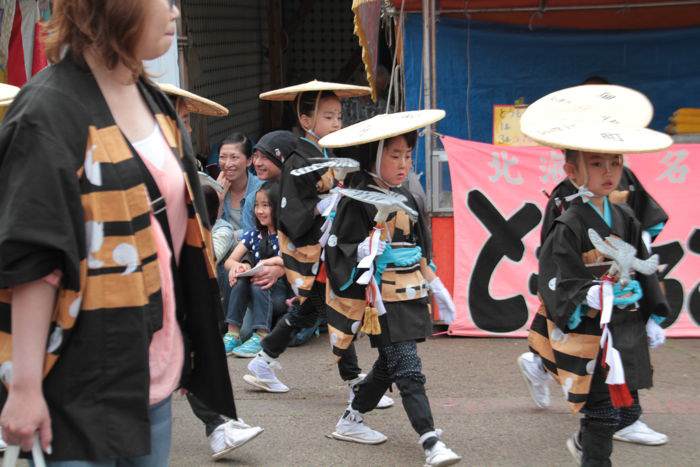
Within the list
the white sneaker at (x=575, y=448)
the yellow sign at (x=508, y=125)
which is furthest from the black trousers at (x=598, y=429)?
the yellow sign at (x=508, y=125)

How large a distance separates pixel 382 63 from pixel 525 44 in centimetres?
290

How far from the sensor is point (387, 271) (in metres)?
3.98

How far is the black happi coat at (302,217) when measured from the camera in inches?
195

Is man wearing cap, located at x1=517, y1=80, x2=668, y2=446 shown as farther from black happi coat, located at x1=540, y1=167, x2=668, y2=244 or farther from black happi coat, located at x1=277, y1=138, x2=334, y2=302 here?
black happi coat, located at x1=277, y1=138, x2=334, y2=302

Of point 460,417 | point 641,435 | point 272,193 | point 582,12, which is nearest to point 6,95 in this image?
point 272,193

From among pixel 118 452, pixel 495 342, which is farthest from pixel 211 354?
pixel 495 342

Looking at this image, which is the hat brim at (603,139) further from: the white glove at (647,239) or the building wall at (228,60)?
the building wall at (228,60)

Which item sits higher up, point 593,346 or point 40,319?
point 40,319

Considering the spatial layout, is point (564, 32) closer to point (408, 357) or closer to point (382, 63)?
point (382, 63)

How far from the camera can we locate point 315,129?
16.9 feet

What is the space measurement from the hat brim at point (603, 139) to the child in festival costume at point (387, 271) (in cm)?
55

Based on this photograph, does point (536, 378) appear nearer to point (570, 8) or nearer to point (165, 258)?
point (165, 258)

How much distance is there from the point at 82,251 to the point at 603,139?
7.03ft

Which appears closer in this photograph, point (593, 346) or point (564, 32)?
point (593, 346)
